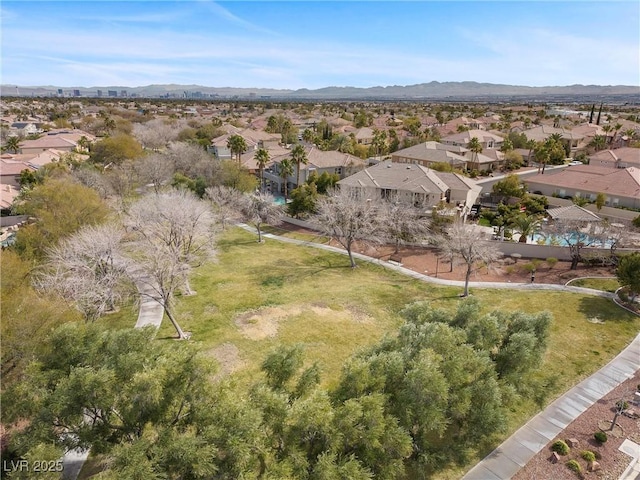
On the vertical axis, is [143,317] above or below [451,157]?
below

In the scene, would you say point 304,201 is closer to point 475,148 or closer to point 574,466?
point 475,148

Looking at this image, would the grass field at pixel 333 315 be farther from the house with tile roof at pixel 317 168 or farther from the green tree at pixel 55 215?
the house with tile roof at pixel 317 168

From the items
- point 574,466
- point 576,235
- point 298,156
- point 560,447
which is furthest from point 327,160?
point 574,466

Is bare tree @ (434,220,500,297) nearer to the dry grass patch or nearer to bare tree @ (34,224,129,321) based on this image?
the dry grass patch

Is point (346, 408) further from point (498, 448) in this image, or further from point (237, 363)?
point (237, 363)

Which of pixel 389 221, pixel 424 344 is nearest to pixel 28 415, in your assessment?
pixel 424 344

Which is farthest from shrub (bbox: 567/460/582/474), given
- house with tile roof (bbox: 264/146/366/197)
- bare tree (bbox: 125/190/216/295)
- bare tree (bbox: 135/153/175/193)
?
bare tree (bbox: 135/153/175/193)

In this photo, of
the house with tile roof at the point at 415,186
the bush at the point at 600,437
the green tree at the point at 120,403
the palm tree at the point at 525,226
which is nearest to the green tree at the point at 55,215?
the green tree at the point at 120,403
